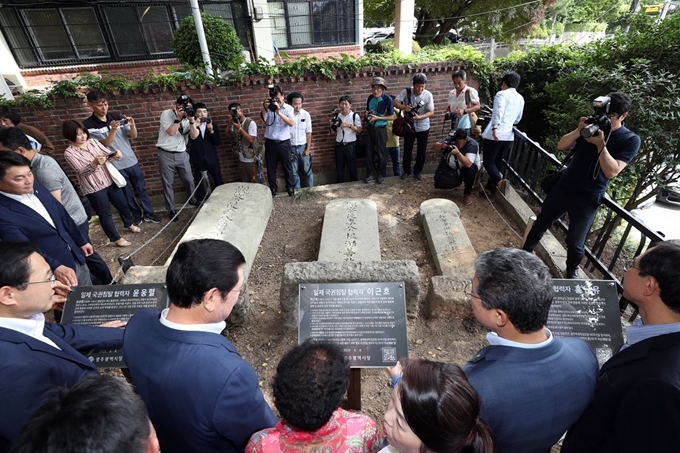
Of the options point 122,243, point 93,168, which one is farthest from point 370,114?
point 122,243

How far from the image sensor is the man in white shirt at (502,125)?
14.8 ft

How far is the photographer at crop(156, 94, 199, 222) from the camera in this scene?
4934 mm

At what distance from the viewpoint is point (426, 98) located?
17.9ft

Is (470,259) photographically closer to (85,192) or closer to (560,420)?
(560,420)

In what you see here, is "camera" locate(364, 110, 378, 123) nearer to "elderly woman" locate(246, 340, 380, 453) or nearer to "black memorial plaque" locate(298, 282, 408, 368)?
"black memorial plaque" locate(298, 282, 408, 368)

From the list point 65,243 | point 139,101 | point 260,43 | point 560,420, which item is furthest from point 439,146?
point 260,43

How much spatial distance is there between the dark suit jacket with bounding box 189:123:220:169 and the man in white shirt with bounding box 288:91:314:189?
1201mm

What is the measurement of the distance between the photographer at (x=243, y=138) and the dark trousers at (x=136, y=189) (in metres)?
1.48

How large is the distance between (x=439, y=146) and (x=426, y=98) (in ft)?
3.38

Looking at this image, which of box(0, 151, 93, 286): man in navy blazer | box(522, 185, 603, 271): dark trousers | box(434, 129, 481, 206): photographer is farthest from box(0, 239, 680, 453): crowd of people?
box(434, 129, 481, 206): photographer

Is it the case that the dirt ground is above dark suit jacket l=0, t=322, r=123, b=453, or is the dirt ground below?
below

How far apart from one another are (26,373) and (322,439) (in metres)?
1.17

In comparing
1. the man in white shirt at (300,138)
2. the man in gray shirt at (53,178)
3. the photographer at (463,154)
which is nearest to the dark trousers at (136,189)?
the man in gray shirt at (53,178)

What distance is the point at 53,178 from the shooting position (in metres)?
3.40
